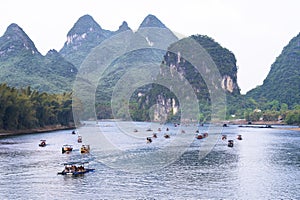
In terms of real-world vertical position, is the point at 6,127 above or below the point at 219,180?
above

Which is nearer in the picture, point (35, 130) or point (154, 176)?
point (154, 176)

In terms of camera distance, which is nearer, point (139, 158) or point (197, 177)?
point (197, 177)

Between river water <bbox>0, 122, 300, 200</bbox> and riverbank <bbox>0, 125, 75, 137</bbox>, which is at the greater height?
riverbank <bbox>0, 125, 75, 137</bbox>

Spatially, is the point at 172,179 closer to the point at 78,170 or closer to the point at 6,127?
the point at 78,170

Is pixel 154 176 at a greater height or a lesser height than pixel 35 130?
lesser

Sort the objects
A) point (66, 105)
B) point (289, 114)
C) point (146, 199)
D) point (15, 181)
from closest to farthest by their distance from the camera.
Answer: point (146, 199)
point (15, 181)
point (66, 105)
point (289, 114)

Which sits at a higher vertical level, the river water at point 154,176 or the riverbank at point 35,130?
the riverbank at point 35,130

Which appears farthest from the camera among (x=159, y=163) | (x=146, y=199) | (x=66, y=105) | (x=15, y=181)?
(x=66, y=105)

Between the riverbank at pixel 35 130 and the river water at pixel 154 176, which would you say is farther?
the riverbank at pixel 35 130

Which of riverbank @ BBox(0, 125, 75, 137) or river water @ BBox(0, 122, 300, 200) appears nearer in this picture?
river water @ BBox(0, 122, 300, 200)

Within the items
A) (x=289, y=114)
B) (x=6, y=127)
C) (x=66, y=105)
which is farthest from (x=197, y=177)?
(x=289, y=114)
